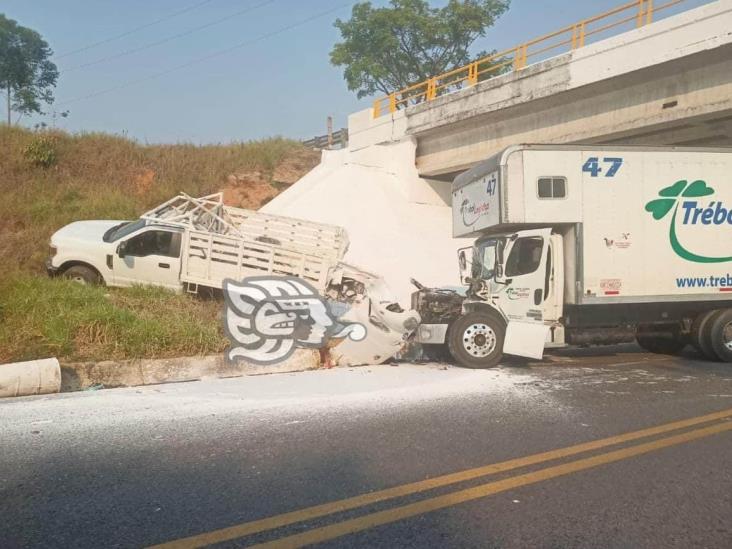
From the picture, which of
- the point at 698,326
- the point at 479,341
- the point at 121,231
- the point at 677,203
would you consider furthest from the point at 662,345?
the point at 121,231

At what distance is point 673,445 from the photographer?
15.5 feet

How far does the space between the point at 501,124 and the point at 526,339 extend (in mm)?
11502

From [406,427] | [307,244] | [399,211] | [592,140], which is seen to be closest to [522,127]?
[592,140]

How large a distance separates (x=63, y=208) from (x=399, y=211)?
10692mm

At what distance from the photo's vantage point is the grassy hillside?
771cm

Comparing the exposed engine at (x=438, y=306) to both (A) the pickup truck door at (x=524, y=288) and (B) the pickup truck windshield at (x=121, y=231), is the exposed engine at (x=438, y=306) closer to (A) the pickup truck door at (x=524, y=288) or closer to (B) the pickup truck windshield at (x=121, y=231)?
(A) the pickup truck door at (x=524, y=288)

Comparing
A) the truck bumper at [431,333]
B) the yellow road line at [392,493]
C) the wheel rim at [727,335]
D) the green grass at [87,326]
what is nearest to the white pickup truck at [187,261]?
the truck bumper at [431,333]

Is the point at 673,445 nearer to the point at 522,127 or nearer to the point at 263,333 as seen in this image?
the point at 263,333

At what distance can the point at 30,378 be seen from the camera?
6.68m

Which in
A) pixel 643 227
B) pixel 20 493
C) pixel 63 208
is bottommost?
pixel 20 493

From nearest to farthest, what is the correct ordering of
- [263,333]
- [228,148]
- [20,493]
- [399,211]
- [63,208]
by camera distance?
[20,493] → [263,333] → [63,208] → [399,211] → [228,148]

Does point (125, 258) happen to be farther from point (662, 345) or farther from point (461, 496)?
point (662, 345)

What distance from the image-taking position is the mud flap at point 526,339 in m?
8.61

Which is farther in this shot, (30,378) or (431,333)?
(431,333)
